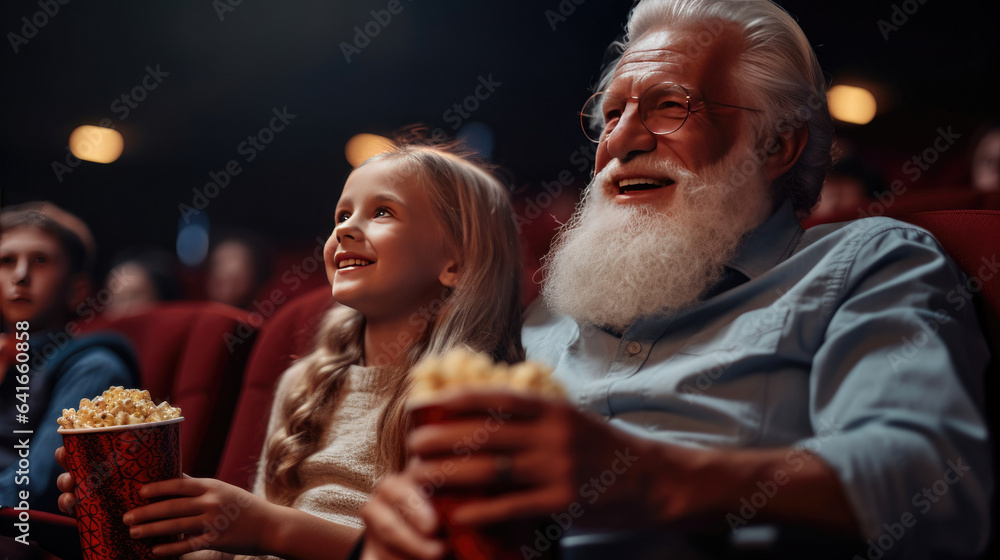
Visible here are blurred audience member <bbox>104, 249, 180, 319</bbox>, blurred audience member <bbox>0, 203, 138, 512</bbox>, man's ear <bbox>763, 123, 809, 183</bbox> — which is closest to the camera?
man's ear <bbox>763, 123, 809, 183</bbox>

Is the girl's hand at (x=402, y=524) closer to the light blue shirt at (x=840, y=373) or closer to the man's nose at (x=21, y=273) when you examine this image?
the light blue shirt at (x=840, y=373)

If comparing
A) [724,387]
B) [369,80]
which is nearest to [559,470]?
[724,387]

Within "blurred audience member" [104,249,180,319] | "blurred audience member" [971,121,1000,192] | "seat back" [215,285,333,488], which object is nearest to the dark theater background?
"blurred audience member" [971,121,1000,192]

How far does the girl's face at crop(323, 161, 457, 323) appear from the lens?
45.9 inches

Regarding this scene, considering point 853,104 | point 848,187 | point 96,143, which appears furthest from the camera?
point 96,143

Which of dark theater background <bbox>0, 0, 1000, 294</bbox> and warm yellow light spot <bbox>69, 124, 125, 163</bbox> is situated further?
warm yellow light spot <bbox>69, 124, 125, 163</bbox>

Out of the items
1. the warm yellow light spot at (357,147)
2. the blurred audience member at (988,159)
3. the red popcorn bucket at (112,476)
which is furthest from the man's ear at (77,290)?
the blurred audience member at (988,159)

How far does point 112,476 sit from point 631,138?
35.4 inches

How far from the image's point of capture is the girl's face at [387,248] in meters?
1.17

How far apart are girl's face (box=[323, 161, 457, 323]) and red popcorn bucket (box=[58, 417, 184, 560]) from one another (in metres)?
0.39

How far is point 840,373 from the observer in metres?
0.78

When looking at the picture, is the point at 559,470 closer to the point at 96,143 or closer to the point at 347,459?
the point at 347,459

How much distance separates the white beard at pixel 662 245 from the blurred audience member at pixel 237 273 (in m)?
3.01

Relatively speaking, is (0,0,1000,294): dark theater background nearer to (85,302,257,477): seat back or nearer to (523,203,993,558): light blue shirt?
(85,302,257,477): seat back
